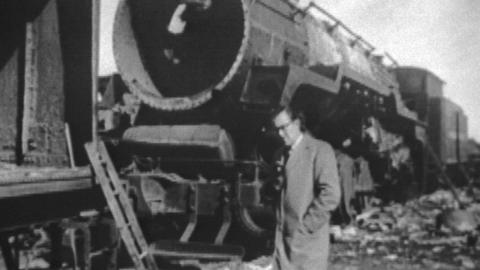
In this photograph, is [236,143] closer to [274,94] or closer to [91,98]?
[274,94]

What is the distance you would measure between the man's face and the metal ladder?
1.88 m

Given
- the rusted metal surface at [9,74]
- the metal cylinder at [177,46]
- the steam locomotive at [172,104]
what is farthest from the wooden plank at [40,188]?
the metal cylinder at [177,46]

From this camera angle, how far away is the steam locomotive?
401cm

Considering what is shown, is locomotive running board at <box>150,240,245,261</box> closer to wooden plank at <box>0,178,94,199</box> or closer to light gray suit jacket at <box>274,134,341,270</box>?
wooden plank at <box>0,178,94,199</box>

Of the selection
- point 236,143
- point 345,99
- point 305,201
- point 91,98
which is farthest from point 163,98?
point 305,201

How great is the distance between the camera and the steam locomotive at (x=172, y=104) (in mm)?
4012

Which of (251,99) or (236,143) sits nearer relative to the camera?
(251,99)

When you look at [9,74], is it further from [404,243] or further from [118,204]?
[404,243]

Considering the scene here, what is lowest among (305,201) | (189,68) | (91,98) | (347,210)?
(347,210)

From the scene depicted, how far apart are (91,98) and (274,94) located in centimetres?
167

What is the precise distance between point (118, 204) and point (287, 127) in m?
2.15

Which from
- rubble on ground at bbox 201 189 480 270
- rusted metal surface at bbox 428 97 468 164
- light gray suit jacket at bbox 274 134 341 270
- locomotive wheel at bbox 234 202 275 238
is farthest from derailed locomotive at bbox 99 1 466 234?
rusted metal surface at bbox 428 97 468 164

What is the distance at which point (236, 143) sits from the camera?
5414 millimetres

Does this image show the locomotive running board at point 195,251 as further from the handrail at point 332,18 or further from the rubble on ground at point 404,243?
the handrail at point 332,18
